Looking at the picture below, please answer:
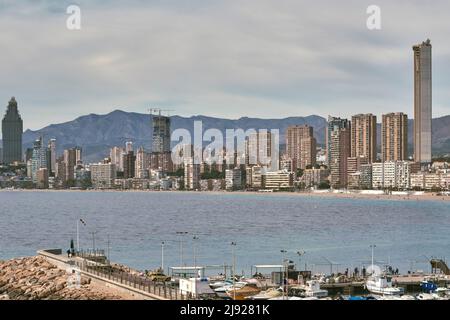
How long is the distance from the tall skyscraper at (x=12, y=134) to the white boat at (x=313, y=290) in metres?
122

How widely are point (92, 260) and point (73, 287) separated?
→ 278 centimetres

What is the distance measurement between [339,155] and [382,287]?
104 m

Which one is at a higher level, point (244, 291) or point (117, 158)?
point (117, 158)

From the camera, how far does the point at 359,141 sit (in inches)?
4909

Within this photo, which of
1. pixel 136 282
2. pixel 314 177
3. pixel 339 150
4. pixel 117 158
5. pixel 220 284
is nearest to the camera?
pixel 136 282

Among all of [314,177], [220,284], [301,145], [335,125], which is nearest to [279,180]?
[314,177]

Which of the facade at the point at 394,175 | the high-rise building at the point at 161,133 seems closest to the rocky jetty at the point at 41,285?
the facade at the point at 394,175

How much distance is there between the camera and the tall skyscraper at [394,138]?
122 m

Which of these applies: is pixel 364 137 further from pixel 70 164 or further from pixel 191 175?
pixel 70 164

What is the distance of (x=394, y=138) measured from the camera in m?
123

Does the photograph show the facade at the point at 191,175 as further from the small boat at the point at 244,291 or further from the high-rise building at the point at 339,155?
the small boat at the point at 244,291

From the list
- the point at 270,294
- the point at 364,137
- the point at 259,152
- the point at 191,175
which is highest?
the point at 364,137
